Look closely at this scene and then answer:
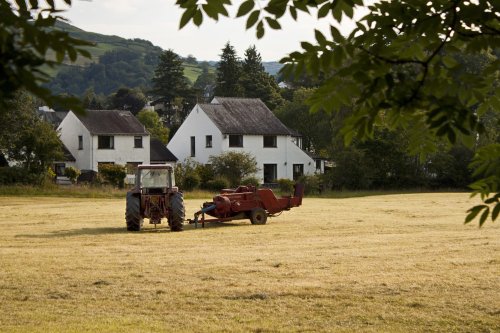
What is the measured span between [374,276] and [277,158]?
52.3m

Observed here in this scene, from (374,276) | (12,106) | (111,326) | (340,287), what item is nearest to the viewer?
(12,106)

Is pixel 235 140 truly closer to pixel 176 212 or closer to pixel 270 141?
pixel 270 141

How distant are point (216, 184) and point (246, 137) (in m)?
13.7

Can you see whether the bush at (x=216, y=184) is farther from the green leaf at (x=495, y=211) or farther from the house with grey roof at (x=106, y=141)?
the green leaf at (x=495, y=211)

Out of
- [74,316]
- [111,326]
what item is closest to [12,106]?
[111,326]

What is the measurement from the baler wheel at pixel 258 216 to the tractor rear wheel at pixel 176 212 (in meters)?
3.06

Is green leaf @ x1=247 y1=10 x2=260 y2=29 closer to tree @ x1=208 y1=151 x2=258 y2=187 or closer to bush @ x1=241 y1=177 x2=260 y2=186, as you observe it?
bush @ x1=241 y1=177 x2=260 y2=186

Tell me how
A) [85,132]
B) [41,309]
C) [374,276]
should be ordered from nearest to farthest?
[41,309], [374,276], [85,132]

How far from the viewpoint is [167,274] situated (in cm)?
1381

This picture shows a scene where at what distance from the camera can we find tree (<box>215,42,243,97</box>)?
9744cm

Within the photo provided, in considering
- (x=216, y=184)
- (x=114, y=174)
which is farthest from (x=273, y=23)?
(x=114, y=174)

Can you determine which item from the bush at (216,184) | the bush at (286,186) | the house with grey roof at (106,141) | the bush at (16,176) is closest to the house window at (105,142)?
the house with grey roof at (106,141)

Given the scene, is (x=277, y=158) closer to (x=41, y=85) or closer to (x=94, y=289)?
(x=94, y=289)

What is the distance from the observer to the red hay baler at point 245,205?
1016 inches
